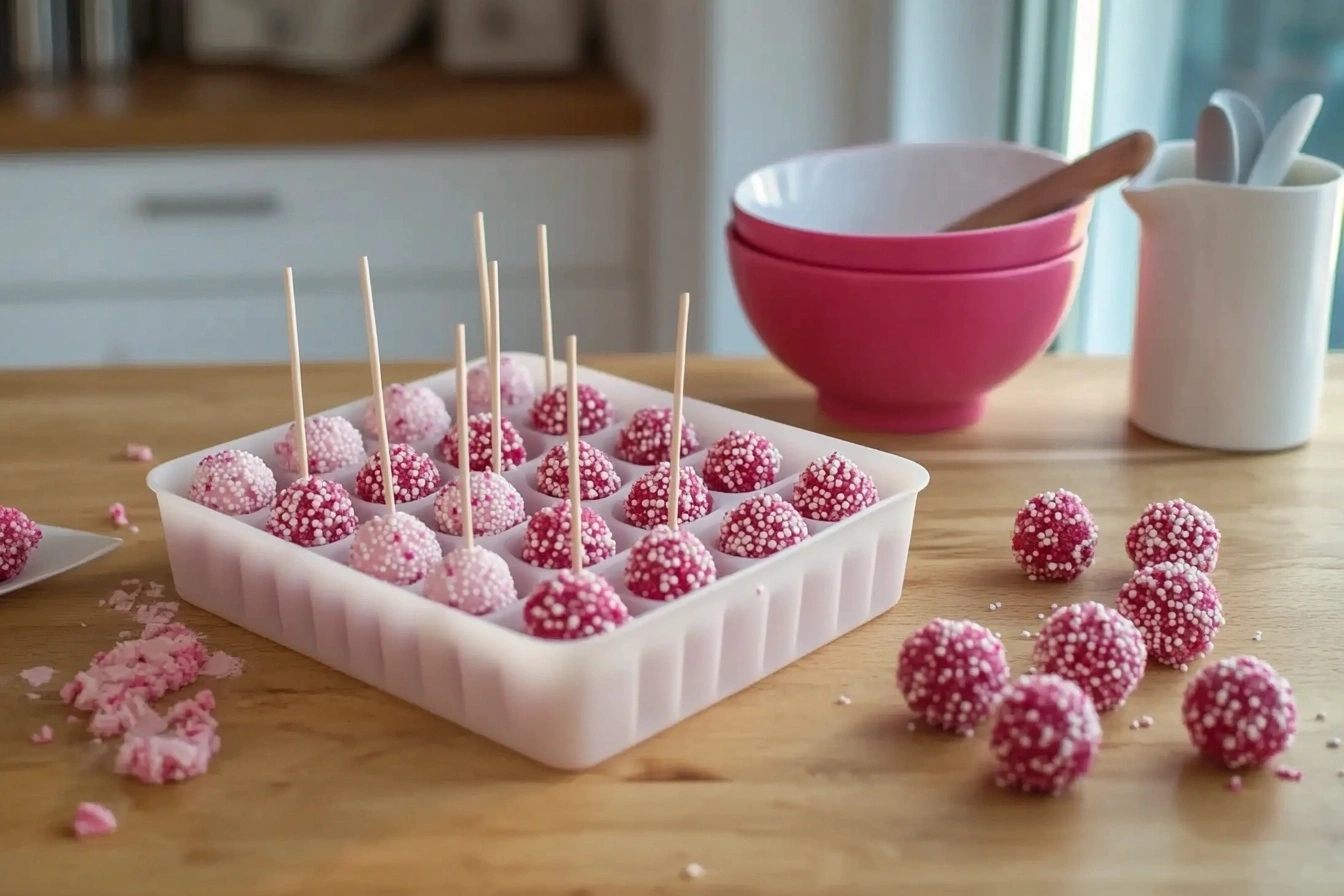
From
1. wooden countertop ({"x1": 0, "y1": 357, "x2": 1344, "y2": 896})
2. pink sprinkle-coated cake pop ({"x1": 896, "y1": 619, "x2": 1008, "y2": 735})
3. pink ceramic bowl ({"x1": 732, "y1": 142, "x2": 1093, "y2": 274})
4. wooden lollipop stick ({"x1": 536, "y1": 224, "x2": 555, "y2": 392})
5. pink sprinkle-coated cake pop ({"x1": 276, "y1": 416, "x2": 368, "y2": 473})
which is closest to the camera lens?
wooden countertop ({"x1": 0, "y1": 357, "x2": 1344, "y2": 896})

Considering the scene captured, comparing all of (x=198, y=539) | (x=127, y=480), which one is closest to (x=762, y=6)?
(x=127, y=480)

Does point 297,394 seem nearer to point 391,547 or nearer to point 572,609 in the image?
point 391,547

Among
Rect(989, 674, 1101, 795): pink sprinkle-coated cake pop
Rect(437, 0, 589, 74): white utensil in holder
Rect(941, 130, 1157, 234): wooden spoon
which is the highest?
Rect(437, 0, 589, 74): white utensil in holder

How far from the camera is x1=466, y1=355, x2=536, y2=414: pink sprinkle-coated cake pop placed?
49.6 inches

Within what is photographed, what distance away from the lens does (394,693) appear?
94 cm

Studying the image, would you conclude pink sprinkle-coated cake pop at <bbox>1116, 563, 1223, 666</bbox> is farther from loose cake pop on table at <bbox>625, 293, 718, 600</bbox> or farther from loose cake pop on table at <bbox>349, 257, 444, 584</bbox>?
loose cake pop on table at <bbox>349, 257, 444, 584</bbox>

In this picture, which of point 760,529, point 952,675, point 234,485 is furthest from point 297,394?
point 952,675

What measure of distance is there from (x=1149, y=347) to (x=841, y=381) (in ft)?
0.82

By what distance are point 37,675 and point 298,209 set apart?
57.7 inches

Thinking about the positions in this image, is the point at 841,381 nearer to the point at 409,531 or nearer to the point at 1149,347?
the point at 1149,347

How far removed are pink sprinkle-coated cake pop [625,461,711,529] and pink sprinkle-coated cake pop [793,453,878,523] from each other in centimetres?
6

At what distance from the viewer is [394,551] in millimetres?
942

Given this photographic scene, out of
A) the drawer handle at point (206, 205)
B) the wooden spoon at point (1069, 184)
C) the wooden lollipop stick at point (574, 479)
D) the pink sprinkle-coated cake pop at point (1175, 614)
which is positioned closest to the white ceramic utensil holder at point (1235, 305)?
the wooden spoon at point (1069, 184)

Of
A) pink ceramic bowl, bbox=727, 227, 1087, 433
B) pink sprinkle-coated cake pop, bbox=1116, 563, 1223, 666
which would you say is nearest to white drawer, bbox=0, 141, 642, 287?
pink ceramic bowl, bbox=727, 227, 1087, 433
